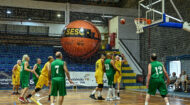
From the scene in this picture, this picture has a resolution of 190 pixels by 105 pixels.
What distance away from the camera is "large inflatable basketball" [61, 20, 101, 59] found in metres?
12.8

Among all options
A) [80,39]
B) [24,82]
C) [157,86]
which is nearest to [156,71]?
[157,86]

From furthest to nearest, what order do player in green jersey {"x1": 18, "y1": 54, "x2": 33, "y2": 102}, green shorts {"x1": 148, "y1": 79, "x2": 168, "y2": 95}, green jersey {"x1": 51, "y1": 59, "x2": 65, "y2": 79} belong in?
player in green jersey {"x1": 18, "y1": 54, "x2": 33, "y2": 102}, green shorts {"x1": 148, "y1": 79, "x2": 168, "y2": 95}, green jersey {"x1": 51, "y1": 59, "x2": 65, "y2": 79}

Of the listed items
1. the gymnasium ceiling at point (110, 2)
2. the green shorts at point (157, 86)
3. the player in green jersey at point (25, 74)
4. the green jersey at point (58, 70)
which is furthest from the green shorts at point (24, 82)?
the gymnasium ceiling at point (110, 2)

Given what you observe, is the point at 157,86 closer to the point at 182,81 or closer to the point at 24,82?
the point at 24,82

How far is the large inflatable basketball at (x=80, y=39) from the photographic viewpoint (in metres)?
12.8

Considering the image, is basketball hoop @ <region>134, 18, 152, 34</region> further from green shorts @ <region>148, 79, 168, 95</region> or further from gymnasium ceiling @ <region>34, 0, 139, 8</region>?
gymnasium ceiling @ <region>34, 0, 139, 8</region>

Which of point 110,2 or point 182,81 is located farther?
point 110,2

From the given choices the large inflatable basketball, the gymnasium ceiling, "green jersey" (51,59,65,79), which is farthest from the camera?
the gymnasium ceiling

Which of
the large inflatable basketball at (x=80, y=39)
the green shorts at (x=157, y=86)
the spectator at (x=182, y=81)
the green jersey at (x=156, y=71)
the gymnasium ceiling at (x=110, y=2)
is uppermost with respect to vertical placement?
the gymnasium ceiling at (x=110, y=2)

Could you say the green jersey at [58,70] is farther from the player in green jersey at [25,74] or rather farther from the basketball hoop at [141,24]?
the basketball hoop at [141,24]

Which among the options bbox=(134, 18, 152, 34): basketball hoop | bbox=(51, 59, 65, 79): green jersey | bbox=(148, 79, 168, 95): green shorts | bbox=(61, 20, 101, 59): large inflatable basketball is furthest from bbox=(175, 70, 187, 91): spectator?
bbox=(51, 59, 65, 79): green jersey

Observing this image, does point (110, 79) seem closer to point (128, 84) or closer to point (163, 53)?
point (128, 84)

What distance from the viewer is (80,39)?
1282 cm

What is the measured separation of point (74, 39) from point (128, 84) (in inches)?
194
